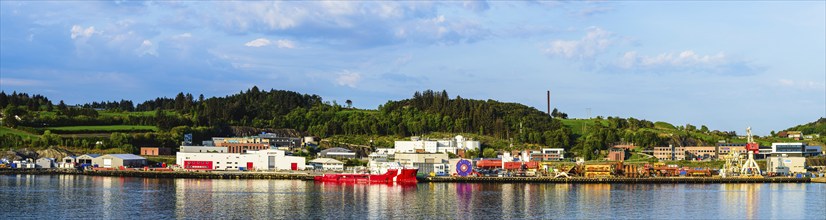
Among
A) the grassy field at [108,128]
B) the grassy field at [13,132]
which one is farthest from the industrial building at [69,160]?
the grassy field at [108,128]

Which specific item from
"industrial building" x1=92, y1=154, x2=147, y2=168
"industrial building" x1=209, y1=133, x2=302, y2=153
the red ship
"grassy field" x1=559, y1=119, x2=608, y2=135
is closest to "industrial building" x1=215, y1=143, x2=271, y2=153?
"industrial building" x1=209, y1=133, x2=302, y2=153

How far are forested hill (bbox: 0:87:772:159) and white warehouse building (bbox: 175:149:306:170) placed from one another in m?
13.6

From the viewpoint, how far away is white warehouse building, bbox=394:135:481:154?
96500mm

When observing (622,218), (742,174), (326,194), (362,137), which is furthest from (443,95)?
(622,218)

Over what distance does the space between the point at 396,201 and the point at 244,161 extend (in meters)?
40.4

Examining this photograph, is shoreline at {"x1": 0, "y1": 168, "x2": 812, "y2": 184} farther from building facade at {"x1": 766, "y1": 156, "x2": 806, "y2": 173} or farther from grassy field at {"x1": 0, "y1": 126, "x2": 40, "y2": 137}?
grassy field at {"x1": 0, "y1": 126, "x2": 40, "y2": 137}

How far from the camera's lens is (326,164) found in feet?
276

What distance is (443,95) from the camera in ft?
397

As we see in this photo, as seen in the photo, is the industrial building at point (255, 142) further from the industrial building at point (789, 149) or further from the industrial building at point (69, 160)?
the industrial building at point (789, 149)

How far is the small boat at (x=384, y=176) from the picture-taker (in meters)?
68.9

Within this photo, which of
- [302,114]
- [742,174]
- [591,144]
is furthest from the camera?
[302,114]

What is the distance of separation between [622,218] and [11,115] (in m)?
83.2

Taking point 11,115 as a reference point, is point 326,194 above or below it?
below

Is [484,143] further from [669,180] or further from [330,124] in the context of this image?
[669,180]
